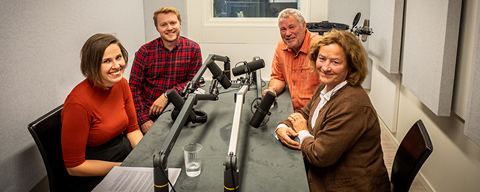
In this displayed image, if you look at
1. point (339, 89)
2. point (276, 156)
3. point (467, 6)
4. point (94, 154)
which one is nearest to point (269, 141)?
point (276, 156)

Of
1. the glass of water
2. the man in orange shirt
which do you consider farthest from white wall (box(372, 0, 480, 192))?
the glass of water

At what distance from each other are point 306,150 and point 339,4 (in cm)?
274

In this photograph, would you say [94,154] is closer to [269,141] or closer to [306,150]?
[269,141]

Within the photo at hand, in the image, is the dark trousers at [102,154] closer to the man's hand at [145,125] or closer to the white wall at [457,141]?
the man's hand at [145,125]

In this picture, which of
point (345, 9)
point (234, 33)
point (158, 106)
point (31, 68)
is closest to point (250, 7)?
point (234, 33)

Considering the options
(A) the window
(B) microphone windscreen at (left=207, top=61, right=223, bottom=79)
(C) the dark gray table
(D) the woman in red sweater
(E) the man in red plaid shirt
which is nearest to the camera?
(C) the dark gray table

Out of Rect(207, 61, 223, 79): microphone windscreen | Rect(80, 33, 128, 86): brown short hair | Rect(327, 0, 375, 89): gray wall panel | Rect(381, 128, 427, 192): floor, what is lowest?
Rect(381, 128, 427, 192): floor

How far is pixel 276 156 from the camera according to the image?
153cm

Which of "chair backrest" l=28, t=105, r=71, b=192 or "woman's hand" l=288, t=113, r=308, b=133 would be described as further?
"woman's hand" l=288, t=113, r=308, b=133

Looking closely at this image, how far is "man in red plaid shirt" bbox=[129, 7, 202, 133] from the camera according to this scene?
8.63 feet

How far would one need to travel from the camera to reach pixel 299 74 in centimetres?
251

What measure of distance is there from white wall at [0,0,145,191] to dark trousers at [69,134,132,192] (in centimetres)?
69

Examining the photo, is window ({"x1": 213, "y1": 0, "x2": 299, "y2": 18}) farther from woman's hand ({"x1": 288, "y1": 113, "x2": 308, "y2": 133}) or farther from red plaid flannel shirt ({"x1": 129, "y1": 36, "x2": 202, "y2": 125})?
woman's hand ({"x1": 288, "y1": 113, "x2": 308, "y2": 133})

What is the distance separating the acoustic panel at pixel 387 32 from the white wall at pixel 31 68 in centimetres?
260
